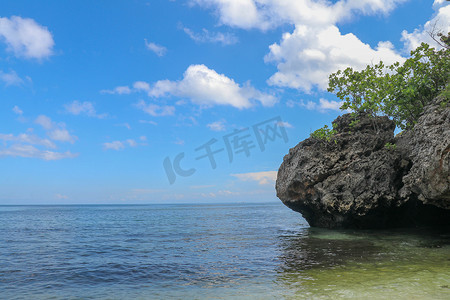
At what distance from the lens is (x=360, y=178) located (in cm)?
2244

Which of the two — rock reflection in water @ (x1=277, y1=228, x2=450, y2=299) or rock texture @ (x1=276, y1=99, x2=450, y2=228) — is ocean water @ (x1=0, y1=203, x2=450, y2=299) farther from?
rock texture @ (x1=276, y1=99, x2=450, y2=228)

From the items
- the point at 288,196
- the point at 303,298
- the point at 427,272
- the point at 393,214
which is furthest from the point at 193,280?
the point at 393,214

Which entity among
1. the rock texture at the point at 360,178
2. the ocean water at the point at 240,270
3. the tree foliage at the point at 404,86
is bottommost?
the ocean water at the point at 240,270

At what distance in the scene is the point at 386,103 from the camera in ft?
75.9

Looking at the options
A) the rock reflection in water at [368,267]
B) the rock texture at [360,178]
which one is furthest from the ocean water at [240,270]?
the rock texture at [360,178]

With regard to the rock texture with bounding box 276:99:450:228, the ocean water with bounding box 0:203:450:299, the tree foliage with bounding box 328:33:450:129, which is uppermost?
the tree foliage with bounding box 328:33:450:129

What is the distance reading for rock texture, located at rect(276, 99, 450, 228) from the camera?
21.4m

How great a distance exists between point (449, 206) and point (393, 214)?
314 inches

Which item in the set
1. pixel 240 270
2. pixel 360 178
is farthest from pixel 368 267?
pixel 360 178

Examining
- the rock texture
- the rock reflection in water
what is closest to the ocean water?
the rock reflection in water

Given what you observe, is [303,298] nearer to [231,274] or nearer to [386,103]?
[231,274]

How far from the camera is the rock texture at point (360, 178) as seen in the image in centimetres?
2137

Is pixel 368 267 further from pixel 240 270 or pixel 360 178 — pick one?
pixel 360 178

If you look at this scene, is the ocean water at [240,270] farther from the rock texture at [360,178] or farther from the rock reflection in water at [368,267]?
the rock texture at [360,178]
